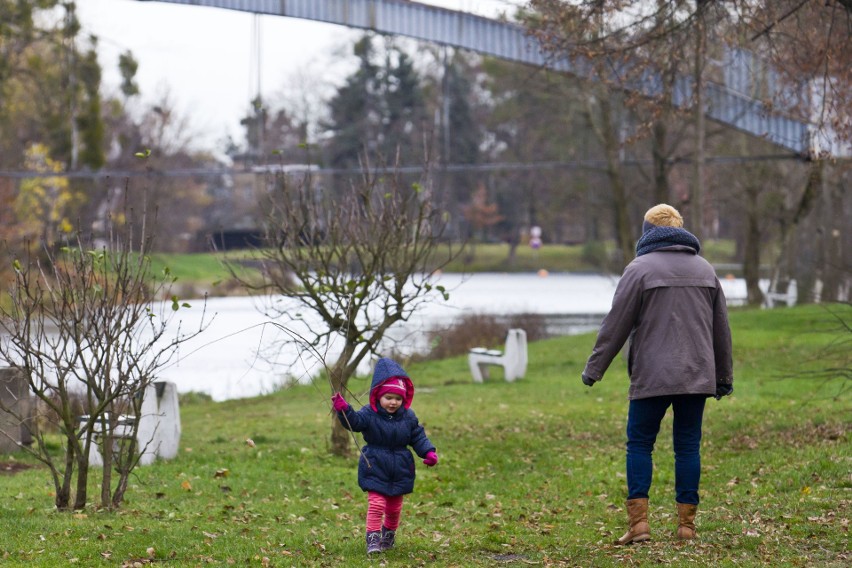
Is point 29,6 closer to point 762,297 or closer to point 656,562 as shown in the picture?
point 762,297

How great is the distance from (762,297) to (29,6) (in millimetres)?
25019

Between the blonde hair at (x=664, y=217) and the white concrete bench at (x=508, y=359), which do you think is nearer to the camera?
the blonde hair at (x=664, y=217)

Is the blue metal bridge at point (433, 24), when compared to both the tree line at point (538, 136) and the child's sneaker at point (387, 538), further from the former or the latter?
the child's sneaker at point (387, 538)

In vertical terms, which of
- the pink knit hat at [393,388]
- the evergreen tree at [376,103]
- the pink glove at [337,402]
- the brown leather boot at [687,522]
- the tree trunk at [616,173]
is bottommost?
the brown leather boot at [687,522]

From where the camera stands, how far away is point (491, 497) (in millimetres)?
9922

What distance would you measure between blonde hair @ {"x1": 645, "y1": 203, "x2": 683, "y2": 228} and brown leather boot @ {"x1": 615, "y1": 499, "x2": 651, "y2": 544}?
1657 mm

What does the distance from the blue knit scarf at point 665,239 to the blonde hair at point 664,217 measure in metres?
0.08

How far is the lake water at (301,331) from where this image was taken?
22.8 meters

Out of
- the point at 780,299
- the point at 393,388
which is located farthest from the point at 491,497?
the point at 780,299

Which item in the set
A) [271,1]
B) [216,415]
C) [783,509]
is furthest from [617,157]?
[783,509]

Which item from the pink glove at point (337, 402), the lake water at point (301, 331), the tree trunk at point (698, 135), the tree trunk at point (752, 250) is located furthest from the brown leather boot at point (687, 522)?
the tree trunk at point (752, 250)

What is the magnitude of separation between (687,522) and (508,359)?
531 inches

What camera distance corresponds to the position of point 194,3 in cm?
1884

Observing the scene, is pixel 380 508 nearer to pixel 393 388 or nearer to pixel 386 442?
pixel 386 442
